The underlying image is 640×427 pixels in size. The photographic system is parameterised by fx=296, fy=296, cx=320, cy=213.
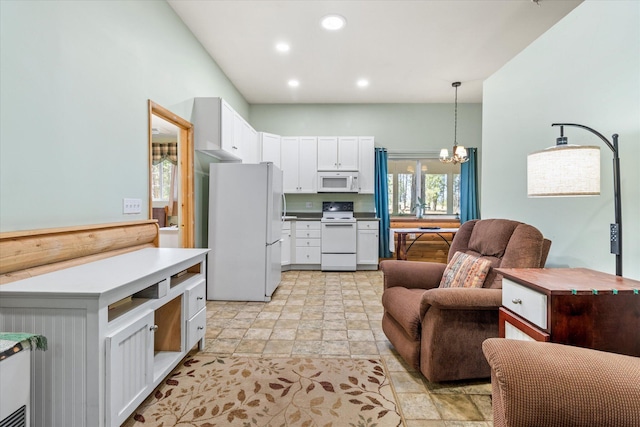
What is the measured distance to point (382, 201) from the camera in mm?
5355

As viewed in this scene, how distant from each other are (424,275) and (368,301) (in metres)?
1.31

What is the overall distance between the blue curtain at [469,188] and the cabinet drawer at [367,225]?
169cm

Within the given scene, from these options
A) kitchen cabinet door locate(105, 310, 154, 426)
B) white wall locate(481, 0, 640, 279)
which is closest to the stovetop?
white wall locate(481, 0, 640, 279)

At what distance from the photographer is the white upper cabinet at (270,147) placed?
5.01 meters

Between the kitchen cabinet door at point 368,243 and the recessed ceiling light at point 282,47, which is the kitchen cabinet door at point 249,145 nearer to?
the recessed ceiling light at point 282,47

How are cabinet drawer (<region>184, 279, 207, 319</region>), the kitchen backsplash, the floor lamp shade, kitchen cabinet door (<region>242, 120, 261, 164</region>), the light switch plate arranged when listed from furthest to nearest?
the kitchen backsplash
kitchen cabinet door (<region>242, 120, 261, 164</region>)
the light switch plate
cabinet drawer (<region>184, 279, 207, 319</region>)
the floor lamp shade

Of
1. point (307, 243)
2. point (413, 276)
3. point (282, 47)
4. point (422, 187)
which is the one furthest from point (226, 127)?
point (422, 187)

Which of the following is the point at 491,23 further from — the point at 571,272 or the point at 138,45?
the point at 138,45

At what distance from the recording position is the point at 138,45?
2.33m

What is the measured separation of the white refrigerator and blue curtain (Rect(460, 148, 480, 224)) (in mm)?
3666

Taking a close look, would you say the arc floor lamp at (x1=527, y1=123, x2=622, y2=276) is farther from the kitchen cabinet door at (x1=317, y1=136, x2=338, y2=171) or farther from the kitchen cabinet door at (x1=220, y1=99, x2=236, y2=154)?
the kitchen cabinet door at (x1=317, y1=136, x2=338, y2=171)

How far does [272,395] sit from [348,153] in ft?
13.5

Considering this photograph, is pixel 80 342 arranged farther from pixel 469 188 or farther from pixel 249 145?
pixel 469 188

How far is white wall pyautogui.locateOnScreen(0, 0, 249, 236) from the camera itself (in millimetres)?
1424
